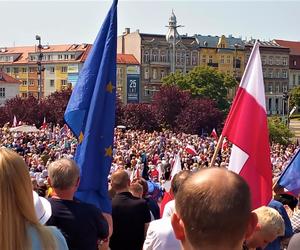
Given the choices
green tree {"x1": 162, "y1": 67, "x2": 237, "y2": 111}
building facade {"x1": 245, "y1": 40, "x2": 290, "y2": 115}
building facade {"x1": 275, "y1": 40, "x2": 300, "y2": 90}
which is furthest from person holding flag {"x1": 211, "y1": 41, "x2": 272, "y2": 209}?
building facade {"x1": 275, "y1": 40, "x2": 300, "y2": 90}

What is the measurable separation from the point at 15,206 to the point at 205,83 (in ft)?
280

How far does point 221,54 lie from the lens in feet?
349

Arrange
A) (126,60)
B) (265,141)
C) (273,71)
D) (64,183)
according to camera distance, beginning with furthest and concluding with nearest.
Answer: (273,71) → (126,60) → (265,141) → (64,183)

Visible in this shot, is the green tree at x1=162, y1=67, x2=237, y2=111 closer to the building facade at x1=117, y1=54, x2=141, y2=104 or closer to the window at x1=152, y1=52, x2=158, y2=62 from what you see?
the building facade at x1=117, y1=54, x2=141, y2=104

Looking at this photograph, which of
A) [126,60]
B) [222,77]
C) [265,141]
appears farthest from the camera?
[126,60]

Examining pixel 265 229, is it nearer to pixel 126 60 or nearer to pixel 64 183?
pixel 64 183

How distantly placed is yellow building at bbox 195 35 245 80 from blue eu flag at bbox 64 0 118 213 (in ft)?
326

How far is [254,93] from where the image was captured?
7035 mm

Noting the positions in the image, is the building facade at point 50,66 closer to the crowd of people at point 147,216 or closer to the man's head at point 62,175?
the crowd of people at point 147,216

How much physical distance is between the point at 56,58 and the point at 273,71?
35.0 meters

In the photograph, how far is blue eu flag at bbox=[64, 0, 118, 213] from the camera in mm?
5727

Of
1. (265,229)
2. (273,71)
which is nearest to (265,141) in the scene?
(265,229)

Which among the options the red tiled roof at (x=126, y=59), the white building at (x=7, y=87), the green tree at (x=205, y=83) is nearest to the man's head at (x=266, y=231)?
the green tree at (x=205, y=83)

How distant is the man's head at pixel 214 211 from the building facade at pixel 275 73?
10910 centimetres
